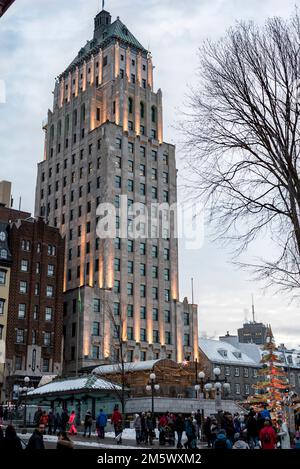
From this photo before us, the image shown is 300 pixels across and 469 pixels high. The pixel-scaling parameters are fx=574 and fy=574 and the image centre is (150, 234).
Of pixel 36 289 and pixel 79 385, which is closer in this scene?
pixel 79 385

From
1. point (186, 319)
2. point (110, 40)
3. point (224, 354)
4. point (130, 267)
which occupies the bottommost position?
point (224, 354)

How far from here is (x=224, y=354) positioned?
89062mm

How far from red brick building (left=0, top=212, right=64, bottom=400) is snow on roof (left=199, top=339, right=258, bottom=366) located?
1084 inches

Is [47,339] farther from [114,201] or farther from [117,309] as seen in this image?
[114,201]

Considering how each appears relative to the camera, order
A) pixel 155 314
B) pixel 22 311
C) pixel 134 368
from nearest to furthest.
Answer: pixel 134 368 < pixel 22 311 < pixel 155 314

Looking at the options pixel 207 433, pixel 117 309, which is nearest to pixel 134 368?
pixel 117 309

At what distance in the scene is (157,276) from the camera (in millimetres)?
85688

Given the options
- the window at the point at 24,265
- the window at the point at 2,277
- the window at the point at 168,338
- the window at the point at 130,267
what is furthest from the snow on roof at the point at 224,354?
the window at the point at 2,277

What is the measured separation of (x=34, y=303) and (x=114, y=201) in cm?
2099

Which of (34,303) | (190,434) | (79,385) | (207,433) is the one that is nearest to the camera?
(190,434)

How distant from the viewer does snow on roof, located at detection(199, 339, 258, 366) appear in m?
87.4

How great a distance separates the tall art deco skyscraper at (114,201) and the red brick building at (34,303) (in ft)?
14.3

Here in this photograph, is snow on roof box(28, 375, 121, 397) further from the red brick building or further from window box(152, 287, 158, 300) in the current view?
window box(152, 287, 158, 300)

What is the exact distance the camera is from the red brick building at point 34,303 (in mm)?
66125
